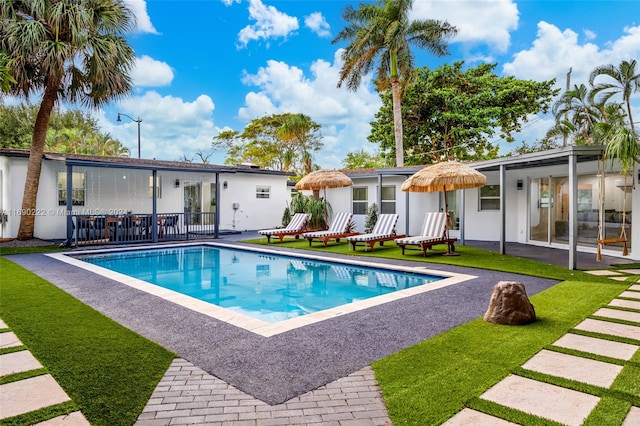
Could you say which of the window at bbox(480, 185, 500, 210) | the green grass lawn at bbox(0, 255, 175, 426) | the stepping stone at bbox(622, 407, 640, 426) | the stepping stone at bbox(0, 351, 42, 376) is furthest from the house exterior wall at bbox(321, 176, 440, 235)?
the stepping stone at bbox(0, 351, 42, 376)

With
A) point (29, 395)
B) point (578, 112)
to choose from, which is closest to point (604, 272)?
point (29, 395)

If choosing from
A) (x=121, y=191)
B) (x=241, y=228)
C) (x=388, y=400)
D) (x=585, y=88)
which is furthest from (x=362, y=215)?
(x=388, y=400)

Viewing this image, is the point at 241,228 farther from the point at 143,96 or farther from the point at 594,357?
the point at 143,96

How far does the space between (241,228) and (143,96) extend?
66.3ft

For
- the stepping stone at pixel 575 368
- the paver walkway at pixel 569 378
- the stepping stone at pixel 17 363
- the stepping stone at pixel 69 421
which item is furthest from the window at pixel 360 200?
the stepping stone at pixel 69 421

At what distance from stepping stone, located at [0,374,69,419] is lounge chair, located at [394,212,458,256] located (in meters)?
8.69

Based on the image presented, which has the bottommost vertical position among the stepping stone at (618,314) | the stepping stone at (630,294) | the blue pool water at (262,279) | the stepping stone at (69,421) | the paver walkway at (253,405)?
the blue pool water at (262,279)

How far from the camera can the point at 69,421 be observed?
8.01 ft

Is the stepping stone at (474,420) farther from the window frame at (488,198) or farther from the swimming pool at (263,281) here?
the window frame at (488,198)

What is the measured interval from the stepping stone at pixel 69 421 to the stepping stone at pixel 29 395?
0.23 metres

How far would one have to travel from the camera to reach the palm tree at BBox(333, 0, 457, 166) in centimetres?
1825

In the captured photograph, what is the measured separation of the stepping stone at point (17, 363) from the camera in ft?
10.5

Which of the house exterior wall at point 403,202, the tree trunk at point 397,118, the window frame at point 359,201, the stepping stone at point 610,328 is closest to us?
the stepping stone at point 610,328

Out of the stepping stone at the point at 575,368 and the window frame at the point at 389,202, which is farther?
the window frame at the point at 389,202
